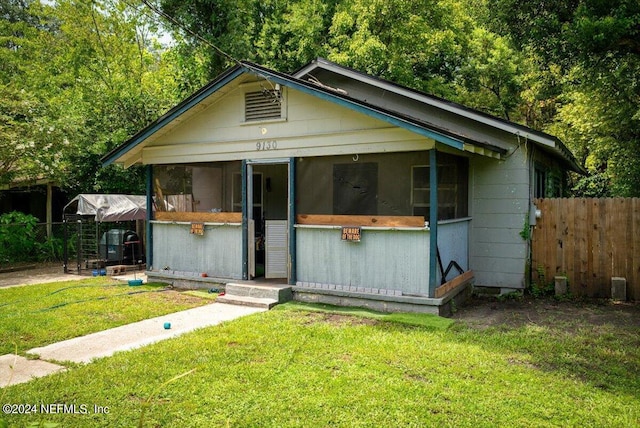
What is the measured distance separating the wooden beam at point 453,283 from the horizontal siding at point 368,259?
25 cm

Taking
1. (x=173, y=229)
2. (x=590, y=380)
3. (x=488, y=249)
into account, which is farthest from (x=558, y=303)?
(x=173, y=229)

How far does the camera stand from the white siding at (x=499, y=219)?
892cm

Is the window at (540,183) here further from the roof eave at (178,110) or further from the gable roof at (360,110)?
the roof eave at (178,110)

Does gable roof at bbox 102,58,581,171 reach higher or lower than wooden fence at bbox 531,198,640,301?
higher

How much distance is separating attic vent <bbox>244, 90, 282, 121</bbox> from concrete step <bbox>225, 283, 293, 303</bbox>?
317 centimetres

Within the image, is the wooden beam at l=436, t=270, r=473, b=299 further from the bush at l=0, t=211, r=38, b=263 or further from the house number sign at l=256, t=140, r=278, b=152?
the bush at l=0, t=211, r=38, b=263

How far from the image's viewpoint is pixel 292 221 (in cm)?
848

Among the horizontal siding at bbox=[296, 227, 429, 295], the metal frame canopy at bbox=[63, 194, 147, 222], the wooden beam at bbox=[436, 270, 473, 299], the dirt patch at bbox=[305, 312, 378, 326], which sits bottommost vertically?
the dirt patch at bbox=[305, 312, 378, 326]

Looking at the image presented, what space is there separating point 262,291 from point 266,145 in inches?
108

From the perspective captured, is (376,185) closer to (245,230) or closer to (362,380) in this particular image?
(245,230)

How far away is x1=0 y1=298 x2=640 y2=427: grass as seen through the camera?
3.87 metres

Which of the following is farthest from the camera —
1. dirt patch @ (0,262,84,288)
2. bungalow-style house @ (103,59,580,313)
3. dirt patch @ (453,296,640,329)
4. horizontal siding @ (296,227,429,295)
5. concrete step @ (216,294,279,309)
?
dirt patch @ (0,262,84,288)

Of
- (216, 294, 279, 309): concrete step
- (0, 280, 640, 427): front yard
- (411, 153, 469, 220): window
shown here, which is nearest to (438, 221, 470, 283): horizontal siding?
(411, 153, 469, 220): window

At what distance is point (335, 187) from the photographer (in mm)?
8352
